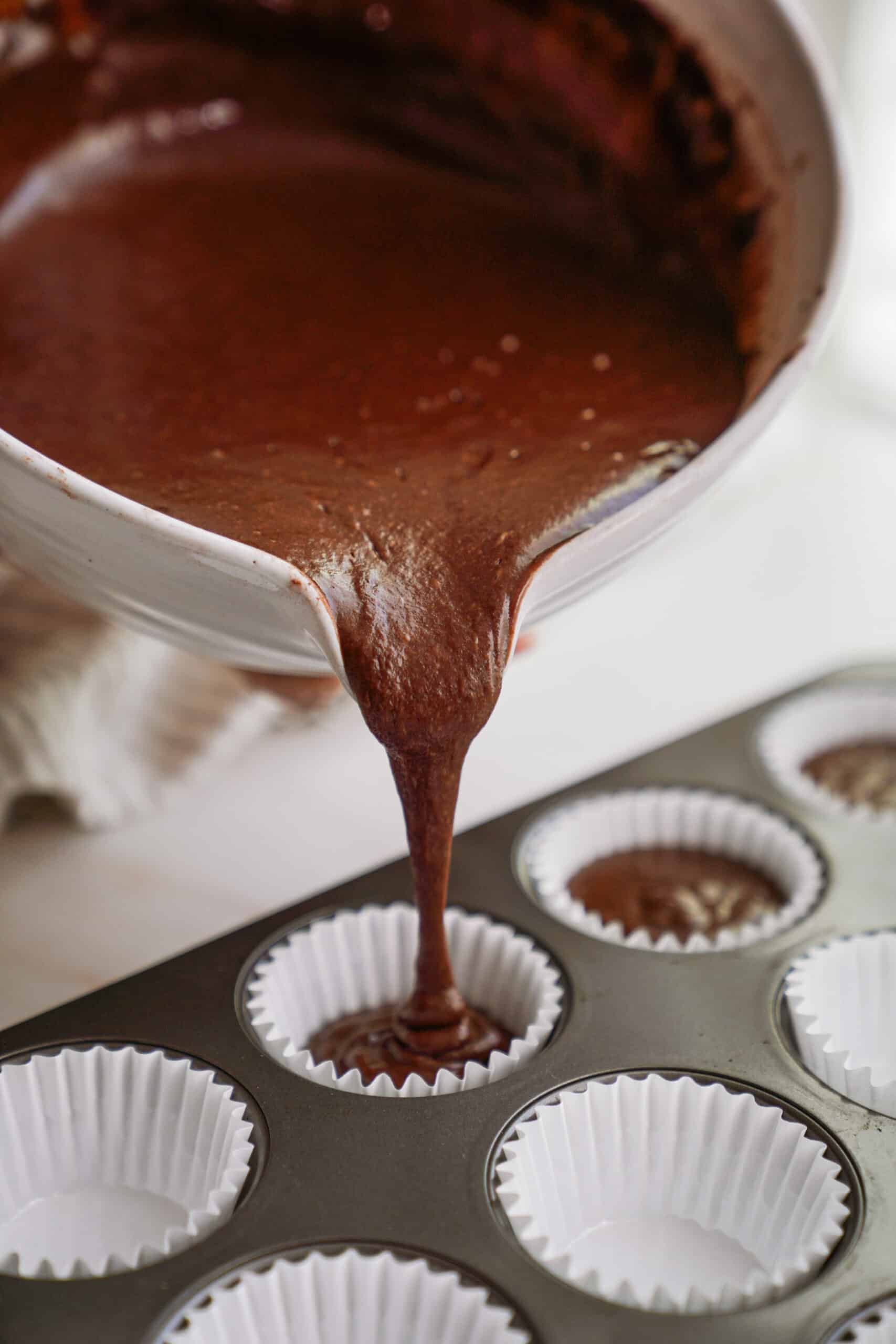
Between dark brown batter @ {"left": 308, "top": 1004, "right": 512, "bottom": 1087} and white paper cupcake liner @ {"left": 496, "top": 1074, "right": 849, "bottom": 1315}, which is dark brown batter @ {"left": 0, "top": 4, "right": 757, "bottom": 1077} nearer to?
dark brown batter @ {"left": 308, "top": 1004, "right": 512, "bottom": 1087}

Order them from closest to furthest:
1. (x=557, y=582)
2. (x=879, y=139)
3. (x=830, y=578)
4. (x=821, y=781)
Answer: (x=557, y=582), (x=821, y=781), (x=830, y=578), (x=879, y=139)

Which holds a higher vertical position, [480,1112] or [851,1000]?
[851,1000]

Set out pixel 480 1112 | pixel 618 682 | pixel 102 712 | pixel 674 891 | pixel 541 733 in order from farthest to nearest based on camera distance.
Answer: pixel 618 682 < pixel 541 733 < pixel 102 712 < pixel 674 891 < pixel 480 1112

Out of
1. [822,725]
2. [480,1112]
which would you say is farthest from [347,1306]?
[822,725]

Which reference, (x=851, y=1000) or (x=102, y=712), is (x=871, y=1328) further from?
(x=102, y=712)

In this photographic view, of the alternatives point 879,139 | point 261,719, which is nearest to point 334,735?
point 261,719

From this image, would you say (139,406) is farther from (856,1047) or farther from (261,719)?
(856,1047)
